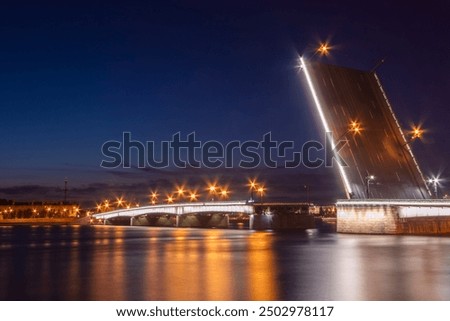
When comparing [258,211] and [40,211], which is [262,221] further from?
[40,211]

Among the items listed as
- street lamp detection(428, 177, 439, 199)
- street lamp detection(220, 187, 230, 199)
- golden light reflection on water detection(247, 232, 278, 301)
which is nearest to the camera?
golden light reflection on water detection(247, 232, 278, 301)

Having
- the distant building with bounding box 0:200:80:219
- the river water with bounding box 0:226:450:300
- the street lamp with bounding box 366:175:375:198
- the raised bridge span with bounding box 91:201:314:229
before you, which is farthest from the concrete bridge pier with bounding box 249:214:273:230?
the distant building with bounding box 0:200:80:219

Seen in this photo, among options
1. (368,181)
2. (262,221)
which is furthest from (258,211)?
(368,181)

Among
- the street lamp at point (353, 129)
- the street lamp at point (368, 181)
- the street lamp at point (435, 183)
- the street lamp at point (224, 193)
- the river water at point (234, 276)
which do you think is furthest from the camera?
the street lamp at point (224, 193)

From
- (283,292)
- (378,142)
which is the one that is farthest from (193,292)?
(378,142)

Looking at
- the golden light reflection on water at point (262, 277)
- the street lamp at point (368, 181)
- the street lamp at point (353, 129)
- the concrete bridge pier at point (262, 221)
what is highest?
the street lamp at point (353, 129)

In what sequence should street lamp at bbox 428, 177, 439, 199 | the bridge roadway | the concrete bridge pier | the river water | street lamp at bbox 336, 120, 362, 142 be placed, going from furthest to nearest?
the concrete bridge pier
the bridge roadway
street lamp at bbox 428, 177, 439, 199
street lamp at bbox 336, 120, 362, 142
the river water

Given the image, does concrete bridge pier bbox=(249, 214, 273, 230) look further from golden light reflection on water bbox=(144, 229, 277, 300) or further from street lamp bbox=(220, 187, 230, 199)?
golden light reflection on water bbox=(144, 229, 277, 300)

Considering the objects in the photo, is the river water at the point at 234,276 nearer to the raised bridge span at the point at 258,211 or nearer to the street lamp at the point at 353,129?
the street lamp at the point at 353,129

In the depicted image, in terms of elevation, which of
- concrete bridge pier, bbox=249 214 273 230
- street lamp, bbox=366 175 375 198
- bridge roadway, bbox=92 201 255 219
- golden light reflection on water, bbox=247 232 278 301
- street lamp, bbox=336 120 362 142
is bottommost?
golden light reflection on water, bbox=247 232 278 301

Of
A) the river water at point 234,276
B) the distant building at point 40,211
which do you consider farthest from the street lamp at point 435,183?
the distant building at point 40,211

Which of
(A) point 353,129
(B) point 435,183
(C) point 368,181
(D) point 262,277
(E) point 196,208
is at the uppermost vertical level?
(A) point 353,129
